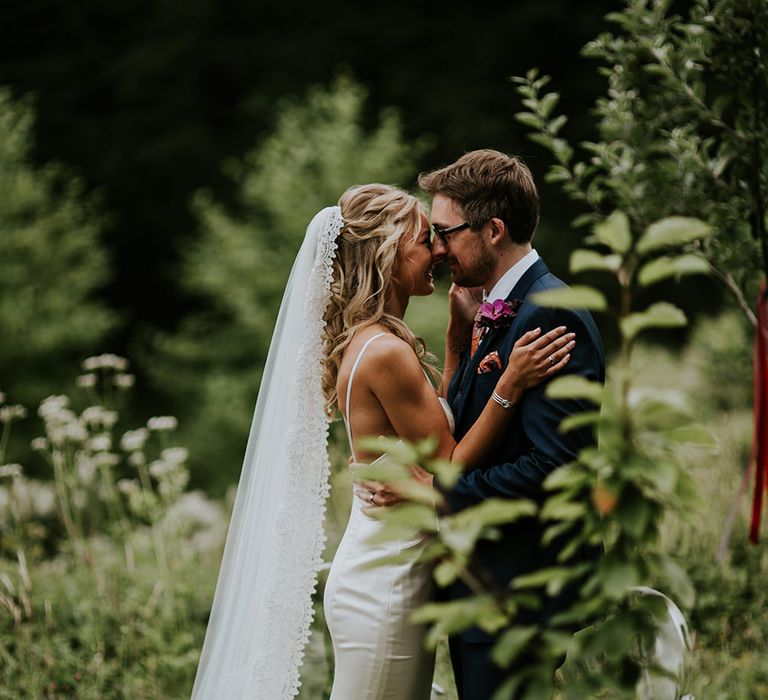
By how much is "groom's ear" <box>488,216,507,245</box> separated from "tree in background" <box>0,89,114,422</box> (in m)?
11.0

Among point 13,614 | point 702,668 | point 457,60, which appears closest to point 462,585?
point 702,668

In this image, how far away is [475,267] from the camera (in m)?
3.09

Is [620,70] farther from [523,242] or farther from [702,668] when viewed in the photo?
[702,668]

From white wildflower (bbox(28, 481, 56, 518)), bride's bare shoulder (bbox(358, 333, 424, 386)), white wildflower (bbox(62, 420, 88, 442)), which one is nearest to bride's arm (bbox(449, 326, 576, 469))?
bride's bare shoulder (bbox(358, 333, 424, 386))

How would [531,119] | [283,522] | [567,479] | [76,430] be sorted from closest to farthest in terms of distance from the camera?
[567,479], [283,522], [531,119], [76,430]

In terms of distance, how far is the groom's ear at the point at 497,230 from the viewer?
3039 mm

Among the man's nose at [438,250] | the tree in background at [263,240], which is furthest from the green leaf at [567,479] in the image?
the tree in background at [263,240]

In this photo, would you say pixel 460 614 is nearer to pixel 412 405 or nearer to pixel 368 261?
pixel 412 405

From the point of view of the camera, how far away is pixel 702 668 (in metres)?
4.14

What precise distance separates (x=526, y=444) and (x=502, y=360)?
0.29m

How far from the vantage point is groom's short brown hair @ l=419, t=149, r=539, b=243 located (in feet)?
9.95

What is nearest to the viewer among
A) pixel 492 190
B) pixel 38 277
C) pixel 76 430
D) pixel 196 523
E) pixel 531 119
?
pixel 492 190

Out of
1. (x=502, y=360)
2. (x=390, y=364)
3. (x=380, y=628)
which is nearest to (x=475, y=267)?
(x=502, y=360)

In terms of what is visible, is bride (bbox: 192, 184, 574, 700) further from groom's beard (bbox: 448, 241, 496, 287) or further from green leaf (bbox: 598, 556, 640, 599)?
green leaf (bbox: 598, 556, 640, 599)
